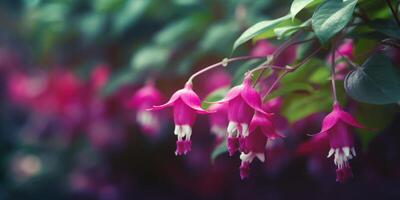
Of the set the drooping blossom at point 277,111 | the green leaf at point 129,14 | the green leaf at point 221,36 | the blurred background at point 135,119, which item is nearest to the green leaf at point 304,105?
the drooping blossom at point 277,111

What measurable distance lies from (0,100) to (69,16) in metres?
1.02

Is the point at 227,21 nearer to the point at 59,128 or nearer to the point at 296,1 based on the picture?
the point at 296,1

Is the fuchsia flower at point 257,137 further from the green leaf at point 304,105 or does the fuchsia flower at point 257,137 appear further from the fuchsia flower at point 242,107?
the green leaf at point 304,105

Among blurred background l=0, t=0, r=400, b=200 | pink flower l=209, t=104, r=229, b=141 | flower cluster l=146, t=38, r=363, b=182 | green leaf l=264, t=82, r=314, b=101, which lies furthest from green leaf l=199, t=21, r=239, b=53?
flower cluster l=146, t=38, r=363, b=182

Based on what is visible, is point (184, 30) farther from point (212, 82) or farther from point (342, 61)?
point (342, 61)

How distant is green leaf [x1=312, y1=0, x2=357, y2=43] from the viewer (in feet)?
1.98

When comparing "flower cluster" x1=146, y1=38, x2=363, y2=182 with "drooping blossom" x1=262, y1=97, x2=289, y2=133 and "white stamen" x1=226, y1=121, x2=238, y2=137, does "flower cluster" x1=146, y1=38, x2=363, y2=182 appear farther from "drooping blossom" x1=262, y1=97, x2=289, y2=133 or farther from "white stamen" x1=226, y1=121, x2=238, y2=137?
"drooping blossom" x1=262, y1=97, x2=289, y2=133

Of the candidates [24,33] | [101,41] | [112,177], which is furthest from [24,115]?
[101,41]

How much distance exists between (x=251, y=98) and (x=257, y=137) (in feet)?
0.17

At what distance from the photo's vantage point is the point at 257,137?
26.6 inches

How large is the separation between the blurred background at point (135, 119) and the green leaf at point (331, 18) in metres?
0.46

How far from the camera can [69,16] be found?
1849 mm

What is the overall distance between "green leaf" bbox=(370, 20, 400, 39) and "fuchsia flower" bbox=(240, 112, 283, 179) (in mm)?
173

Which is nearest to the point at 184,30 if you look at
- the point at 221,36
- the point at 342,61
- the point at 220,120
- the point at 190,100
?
the point at 221,36
